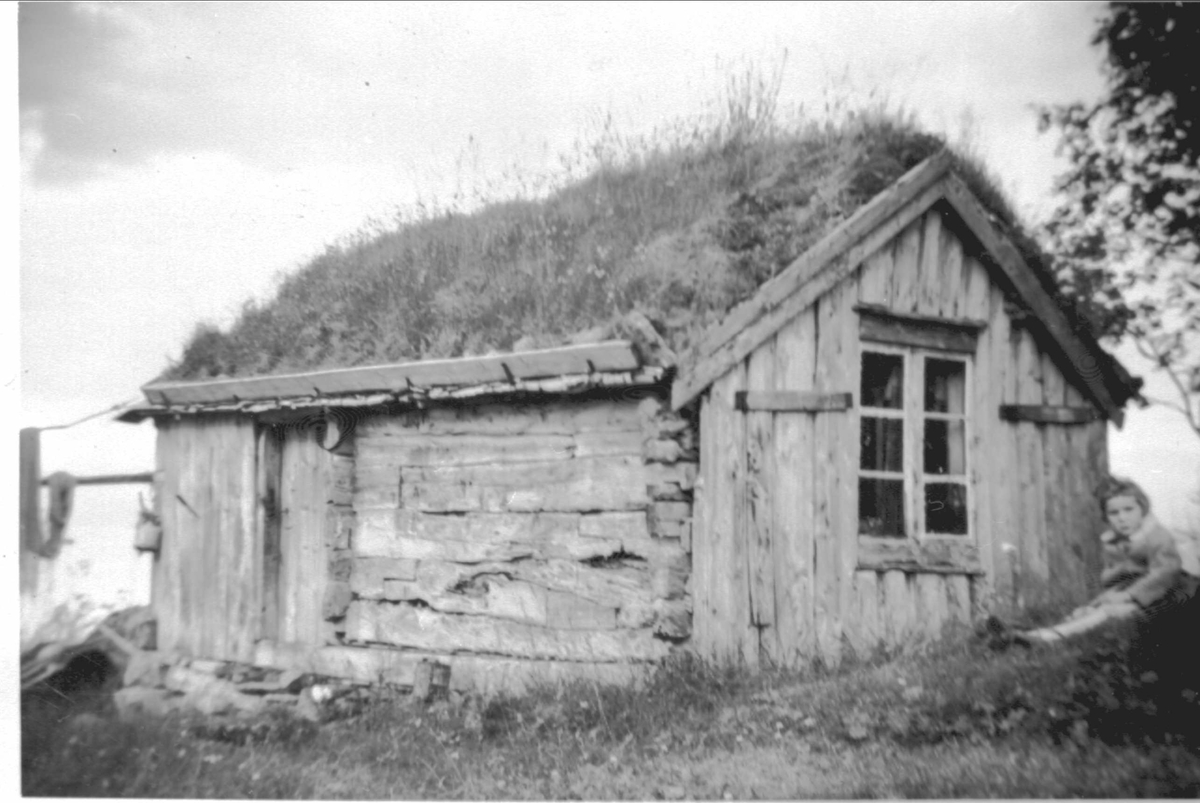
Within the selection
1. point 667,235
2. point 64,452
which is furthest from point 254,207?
point 667,235

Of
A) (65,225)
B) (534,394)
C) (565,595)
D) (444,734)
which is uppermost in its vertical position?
(65,225)

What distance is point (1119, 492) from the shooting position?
508cm

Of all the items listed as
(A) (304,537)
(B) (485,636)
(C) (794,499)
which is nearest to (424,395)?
(A) (304,537)

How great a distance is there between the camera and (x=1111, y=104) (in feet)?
16.7

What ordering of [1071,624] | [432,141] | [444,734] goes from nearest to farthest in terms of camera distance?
[1071,624]
[444,734]
[432,141]

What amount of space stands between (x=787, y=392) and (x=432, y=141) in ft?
8.13

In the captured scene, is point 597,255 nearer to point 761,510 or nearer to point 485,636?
point 761,510

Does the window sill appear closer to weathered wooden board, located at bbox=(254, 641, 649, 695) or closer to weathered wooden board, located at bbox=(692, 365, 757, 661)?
weathered wooden board, located at bbox=(692, 365, 757, 661)

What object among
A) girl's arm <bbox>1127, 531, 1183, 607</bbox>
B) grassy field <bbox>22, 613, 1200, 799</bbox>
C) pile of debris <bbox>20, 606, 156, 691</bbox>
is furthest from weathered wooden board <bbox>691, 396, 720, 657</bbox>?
pile of debris <bbox>20, 606, 156, 691</bbox>

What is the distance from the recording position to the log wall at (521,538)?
17.8 ft

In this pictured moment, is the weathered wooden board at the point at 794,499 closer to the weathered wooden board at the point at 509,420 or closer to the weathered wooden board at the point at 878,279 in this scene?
the weathered wooden board at the point at 878,279

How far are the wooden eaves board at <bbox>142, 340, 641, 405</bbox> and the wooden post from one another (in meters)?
0.70

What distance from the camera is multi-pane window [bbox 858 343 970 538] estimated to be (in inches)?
222

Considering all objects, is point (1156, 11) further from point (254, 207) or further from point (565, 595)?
point (254, 207)
